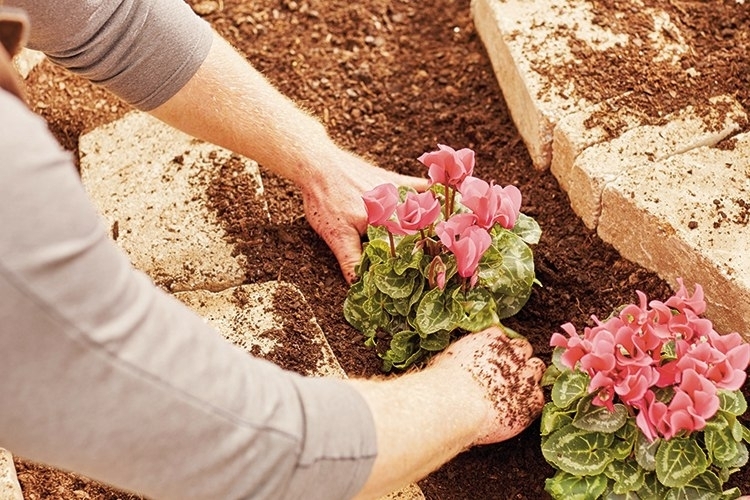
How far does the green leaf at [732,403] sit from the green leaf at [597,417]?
176 millimetres

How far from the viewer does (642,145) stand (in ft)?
7.04

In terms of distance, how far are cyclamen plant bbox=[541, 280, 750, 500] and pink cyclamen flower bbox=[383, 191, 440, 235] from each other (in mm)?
342

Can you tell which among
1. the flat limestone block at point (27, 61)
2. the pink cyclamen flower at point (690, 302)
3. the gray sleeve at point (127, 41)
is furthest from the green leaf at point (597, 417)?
the flat limestone block at point (27, 61)

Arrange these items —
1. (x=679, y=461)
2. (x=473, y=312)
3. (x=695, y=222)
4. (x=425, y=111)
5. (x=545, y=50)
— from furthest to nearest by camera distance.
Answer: (x=425, y=111)
(x=545, y=50)
(x=695, y=222)
(x=473, y=312)
(x=679, y=461)

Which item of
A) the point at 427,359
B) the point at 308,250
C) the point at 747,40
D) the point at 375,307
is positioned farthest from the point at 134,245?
the point at 747,40

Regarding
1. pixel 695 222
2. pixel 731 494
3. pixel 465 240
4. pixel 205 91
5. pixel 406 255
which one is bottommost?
pixel 731 494

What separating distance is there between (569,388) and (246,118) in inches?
38.4

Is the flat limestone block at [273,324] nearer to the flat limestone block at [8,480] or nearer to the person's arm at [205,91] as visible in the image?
the person's arm at [205,91]

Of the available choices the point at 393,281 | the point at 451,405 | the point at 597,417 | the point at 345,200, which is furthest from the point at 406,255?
the point at 597,417

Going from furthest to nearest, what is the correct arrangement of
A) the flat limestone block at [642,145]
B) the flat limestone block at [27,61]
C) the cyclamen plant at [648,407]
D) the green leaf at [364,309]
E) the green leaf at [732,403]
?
the flat limestone block at [27,61] → the flat limestone block at [642,145] → the green leaf at [364,309] → the green leaf at [732,403] → the cyclamen plant at [648,407]

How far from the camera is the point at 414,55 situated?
8.91 feet

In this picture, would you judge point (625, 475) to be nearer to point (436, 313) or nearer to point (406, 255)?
point (436, 313)

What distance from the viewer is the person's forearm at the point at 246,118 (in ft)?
6.76

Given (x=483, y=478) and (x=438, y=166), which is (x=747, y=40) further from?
(x=483, y=478)
